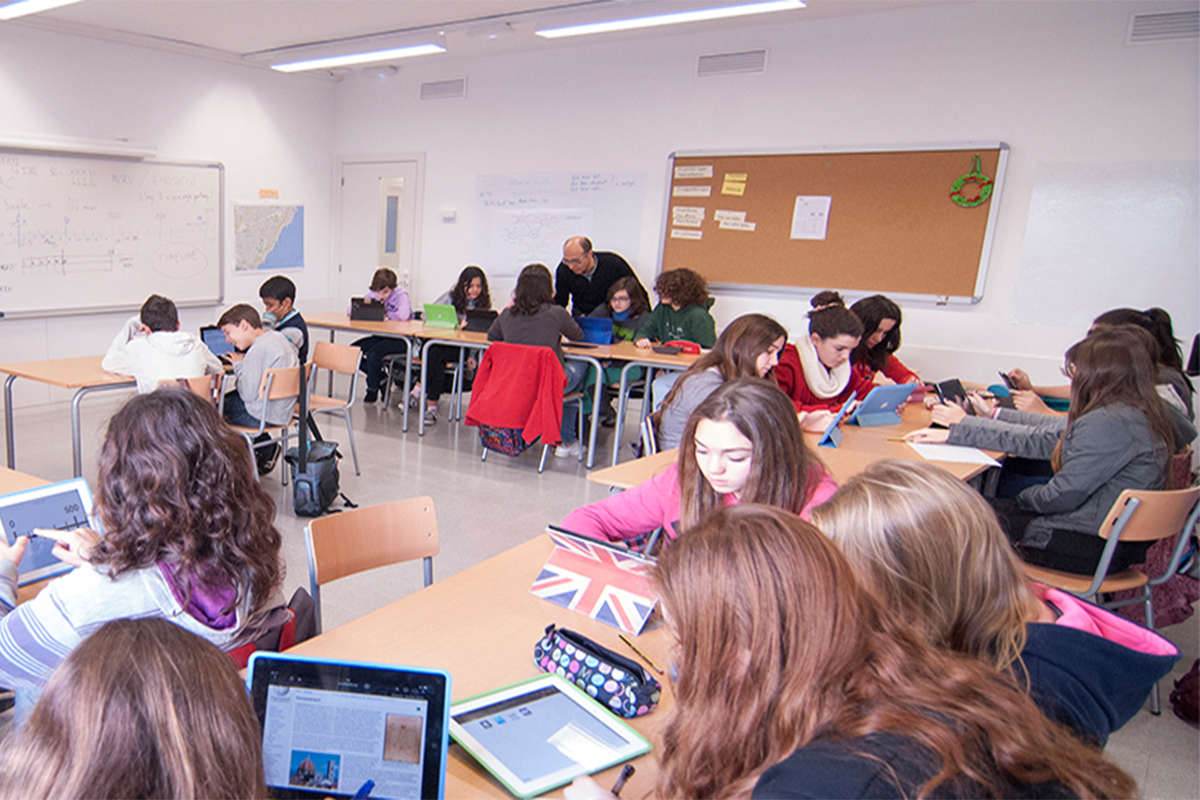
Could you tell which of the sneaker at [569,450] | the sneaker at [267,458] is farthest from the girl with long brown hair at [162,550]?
the sneaker at [569,450]

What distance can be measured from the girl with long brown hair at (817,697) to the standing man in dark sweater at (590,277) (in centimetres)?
529

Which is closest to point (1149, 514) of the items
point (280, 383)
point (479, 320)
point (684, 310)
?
point (684, 310)

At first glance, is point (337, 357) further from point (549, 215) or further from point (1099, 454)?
point (1099, 454)

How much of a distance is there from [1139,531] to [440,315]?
4583 millimetres

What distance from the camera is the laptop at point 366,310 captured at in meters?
5.79

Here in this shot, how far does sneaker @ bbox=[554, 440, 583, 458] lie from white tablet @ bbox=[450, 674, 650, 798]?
379 centimetres

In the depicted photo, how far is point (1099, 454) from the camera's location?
2492 millimetres

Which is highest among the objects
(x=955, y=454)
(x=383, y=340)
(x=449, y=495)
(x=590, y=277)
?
(x=590, y=277)

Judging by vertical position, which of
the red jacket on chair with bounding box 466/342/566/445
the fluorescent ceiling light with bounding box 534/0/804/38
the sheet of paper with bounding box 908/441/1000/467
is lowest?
the red jacket on chair with bounding box 466/342/566/445

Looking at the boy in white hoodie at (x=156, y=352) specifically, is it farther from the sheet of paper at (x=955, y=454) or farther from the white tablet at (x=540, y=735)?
the sheet of paper at (x=955, y=454)

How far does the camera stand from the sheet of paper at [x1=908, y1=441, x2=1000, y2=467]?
2889mm

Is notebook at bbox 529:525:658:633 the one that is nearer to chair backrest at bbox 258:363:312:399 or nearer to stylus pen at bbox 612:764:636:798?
stylus pen at bbox 612:764:636:798

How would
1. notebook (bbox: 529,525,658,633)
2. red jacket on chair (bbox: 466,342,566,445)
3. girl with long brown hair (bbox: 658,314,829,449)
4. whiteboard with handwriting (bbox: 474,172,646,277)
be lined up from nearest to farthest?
notebook (bbox: 529,525,658,633) < girl with long brown hair (bbox: 658,314,829,449) < red jacket on chair (bbox: 466,342,566,445) < whiteboard with handwriting (bbox: 474,172,646,277)

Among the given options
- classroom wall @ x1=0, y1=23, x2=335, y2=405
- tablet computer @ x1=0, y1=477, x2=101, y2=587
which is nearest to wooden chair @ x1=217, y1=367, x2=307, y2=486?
tablet computer @ x1=0, y1=477, x2=101, y2=587
